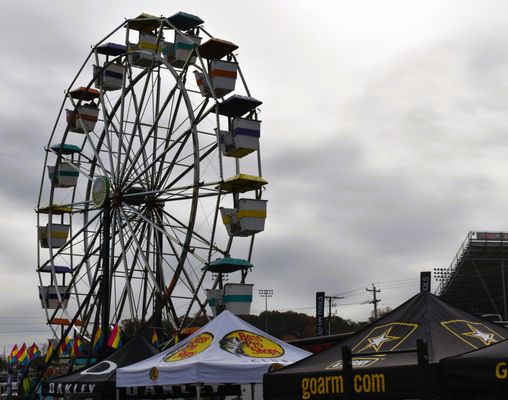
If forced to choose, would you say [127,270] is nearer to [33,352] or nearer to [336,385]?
[33,352]

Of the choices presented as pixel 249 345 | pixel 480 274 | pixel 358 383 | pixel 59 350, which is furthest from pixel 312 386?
pixel 480 274

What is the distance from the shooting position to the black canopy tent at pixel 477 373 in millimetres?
6059

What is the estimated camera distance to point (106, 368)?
15.0m

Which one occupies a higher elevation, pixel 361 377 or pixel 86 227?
pixel 86 227

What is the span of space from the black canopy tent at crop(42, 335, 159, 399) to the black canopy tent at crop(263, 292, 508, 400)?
752 centimetres

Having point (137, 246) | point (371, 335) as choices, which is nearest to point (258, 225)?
point (137, 246)

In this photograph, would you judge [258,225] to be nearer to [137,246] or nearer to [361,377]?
[137,246]

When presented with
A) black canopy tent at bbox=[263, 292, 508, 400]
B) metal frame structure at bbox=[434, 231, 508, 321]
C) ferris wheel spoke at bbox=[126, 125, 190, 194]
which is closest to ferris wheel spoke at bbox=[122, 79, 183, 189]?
ferris wheel spoke at bbox=[126, 125, 190, 194]

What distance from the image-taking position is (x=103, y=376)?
14680mm

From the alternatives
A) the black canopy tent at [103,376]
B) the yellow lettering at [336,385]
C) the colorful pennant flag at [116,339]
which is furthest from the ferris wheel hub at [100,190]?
the yellow lettering at [336,385]

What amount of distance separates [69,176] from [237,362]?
20.8 metres

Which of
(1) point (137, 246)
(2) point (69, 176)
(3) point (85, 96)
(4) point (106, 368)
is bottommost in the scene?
(4) point (106, 368)

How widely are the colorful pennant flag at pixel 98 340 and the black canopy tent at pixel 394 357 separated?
50.0 ft

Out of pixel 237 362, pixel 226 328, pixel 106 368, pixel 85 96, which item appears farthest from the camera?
pixel 85 96
